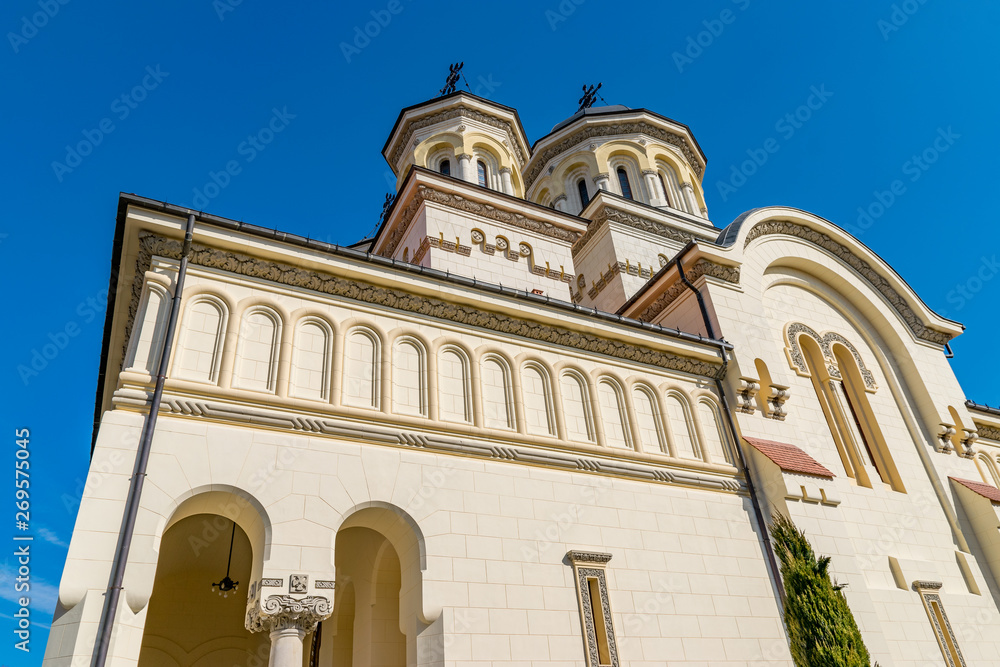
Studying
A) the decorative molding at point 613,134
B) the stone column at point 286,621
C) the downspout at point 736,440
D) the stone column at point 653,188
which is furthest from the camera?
the decorative molding at point 613,134

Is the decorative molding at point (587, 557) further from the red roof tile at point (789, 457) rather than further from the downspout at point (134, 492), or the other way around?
the downspout at point (134, 492)

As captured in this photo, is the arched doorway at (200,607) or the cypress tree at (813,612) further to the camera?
the arched doorway at (200,607)

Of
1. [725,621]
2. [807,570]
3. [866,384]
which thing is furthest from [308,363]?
[866,384]

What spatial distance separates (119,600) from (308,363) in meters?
3.82

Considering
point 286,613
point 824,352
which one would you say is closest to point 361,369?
point 286,613

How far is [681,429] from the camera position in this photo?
41.2 feet

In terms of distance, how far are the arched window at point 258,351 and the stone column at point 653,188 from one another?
58.1 ft

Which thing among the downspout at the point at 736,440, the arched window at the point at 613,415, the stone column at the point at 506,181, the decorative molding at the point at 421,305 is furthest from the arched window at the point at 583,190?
the arched window at the point at 613,415

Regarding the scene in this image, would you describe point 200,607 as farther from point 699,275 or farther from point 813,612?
point 699,275

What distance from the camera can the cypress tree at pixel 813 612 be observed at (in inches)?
407

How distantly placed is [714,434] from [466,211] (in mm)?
9675

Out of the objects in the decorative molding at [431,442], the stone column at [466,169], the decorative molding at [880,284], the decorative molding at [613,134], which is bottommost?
the decorative molding at [431,442]

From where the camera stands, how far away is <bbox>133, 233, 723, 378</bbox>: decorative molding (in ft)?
32.0

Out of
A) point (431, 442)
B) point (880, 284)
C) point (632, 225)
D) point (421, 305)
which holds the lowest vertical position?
point (431, 442)
